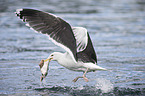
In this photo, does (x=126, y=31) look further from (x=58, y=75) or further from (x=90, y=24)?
(x=58, y=75)

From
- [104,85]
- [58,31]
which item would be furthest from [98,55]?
[58,31]

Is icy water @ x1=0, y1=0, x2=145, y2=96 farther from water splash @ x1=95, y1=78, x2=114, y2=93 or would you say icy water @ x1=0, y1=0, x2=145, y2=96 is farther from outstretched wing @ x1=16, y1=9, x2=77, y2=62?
outstretched wing @ x1=16, y1=9, x2=77, y2=62

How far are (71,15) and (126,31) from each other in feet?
17.7

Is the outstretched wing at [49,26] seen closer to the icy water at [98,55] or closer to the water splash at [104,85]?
the icy water at [98,55]

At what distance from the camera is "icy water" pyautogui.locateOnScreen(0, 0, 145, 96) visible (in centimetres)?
874

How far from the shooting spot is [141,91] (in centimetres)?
854

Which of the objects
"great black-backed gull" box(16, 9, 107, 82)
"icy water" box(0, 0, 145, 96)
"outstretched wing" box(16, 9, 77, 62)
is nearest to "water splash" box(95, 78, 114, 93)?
"icy water" box(0, 0, 145, 96)

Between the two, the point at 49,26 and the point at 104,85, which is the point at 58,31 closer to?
the point at 49,26

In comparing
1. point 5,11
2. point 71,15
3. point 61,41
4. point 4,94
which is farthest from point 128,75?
point 5,11

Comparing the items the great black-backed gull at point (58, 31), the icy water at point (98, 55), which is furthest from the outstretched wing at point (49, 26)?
the icy water at point (98, 55)

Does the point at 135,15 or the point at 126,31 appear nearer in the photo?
the point at 126,31

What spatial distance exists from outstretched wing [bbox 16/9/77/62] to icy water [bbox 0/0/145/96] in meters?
1.37

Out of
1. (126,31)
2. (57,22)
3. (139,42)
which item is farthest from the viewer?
(126,31)

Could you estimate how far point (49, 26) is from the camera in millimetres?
8203
